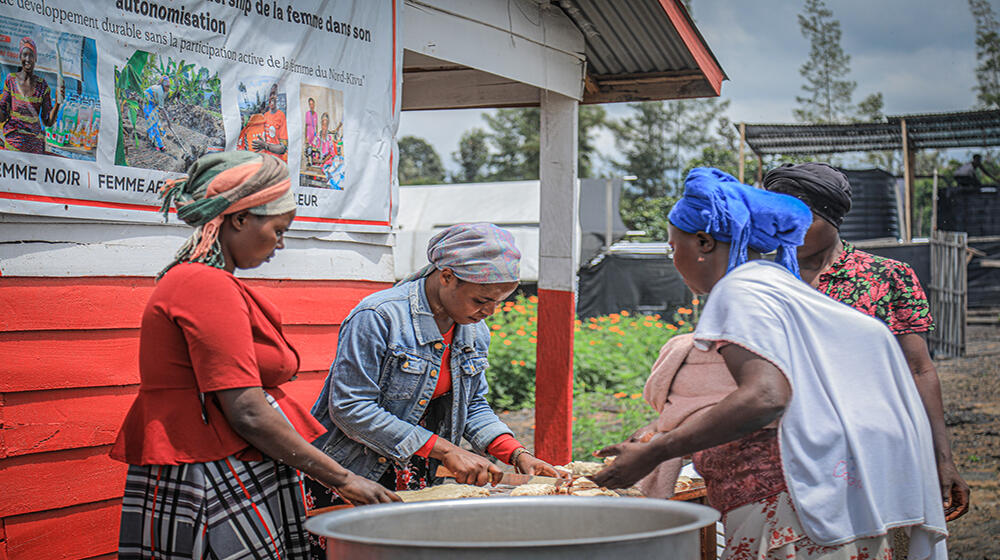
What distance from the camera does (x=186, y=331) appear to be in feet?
7.12

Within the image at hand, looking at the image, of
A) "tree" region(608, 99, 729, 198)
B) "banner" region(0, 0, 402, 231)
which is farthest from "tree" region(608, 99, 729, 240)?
"banner" region(0, 0, 402, 231)

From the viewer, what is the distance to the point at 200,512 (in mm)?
2250

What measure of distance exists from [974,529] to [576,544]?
6.25 metres

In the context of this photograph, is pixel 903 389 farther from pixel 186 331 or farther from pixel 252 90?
pixel 252 90

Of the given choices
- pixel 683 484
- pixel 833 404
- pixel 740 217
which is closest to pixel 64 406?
pixel 683 484

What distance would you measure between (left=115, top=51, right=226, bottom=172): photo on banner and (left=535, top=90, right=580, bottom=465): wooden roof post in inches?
103

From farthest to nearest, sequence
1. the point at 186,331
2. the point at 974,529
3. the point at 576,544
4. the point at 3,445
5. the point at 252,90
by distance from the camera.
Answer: the point at 974,529, the point at 252,90, the point at 3,445, the point at 186,331, the point at 576,544

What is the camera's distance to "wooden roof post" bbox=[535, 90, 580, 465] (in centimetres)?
582

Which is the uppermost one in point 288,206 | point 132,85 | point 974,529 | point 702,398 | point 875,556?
point 132,85

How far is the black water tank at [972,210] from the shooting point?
2027 centimetres

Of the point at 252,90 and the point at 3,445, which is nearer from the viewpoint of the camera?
the point at 3,445

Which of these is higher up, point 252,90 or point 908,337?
point 252,90

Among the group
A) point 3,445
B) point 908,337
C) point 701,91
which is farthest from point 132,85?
point 701,91

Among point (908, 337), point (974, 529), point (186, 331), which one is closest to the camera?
point (186, 331)
